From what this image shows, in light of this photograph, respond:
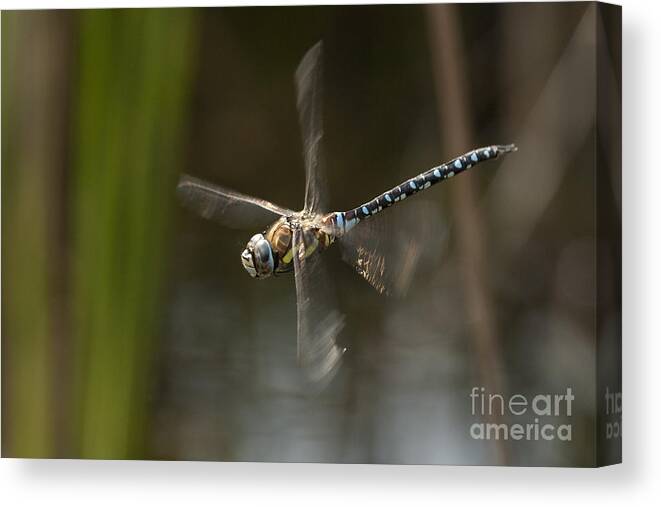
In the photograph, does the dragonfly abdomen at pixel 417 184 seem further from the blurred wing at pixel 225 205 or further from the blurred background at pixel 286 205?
the blurred wing at pixel 225 205

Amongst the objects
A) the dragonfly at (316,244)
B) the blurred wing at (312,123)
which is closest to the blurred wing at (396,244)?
the dragonfly at (316,244)

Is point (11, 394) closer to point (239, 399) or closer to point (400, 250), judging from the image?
point (239, 399)

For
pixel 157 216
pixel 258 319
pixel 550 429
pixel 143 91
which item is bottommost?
pixel 550 429

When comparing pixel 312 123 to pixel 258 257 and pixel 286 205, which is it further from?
pixel 258 257

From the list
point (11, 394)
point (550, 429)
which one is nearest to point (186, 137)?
point (11, 394)

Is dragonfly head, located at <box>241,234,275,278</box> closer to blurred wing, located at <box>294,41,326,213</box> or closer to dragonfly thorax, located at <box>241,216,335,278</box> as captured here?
dragonfly thorax, located at <box>241,216,335,278</box>

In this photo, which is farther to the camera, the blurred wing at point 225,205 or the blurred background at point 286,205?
the blurred wing at point 225,205
